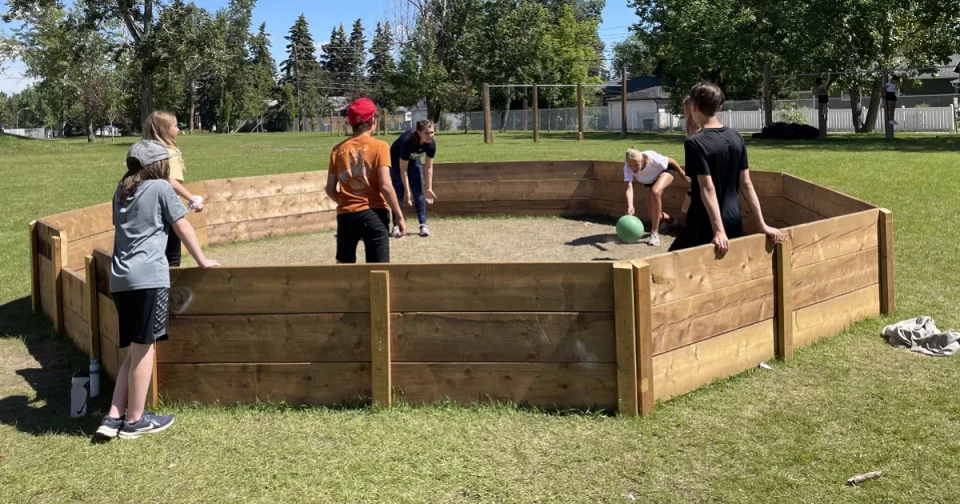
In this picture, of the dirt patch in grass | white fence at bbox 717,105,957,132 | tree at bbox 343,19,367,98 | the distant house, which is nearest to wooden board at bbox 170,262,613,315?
the dirt patch in grass

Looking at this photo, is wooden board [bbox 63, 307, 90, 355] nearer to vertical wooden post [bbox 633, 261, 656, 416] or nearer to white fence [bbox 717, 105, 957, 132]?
vertical wooden post [bbox 633, 261, 656, 416]

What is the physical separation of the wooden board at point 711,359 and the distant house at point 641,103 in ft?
143

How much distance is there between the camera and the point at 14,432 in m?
5.14

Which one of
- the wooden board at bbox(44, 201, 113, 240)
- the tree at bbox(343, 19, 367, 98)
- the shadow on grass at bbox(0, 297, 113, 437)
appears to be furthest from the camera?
the tree at bbox(343, 19, 367, 98)

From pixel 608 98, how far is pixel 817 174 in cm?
6037

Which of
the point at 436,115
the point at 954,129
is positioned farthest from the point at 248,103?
the point at 954,129

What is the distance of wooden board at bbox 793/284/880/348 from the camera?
6207 millimetres

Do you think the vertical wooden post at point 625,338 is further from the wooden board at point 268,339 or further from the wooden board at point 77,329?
the wooden board at point 77,329

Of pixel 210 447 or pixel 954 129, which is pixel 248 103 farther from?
pixel 210 447

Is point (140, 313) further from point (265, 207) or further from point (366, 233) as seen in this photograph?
point (265, 207)

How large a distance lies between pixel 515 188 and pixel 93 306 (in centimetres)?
999

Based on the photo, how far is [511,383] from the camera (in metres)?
5.17

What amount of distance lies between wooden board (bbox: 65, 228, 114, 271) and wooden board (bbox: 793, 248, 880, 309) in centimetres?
681

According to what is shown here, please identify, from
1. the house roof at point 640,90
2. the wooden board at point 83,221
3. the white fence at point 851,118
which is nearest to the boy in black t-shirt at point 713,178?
the wooden board at point 83,221
